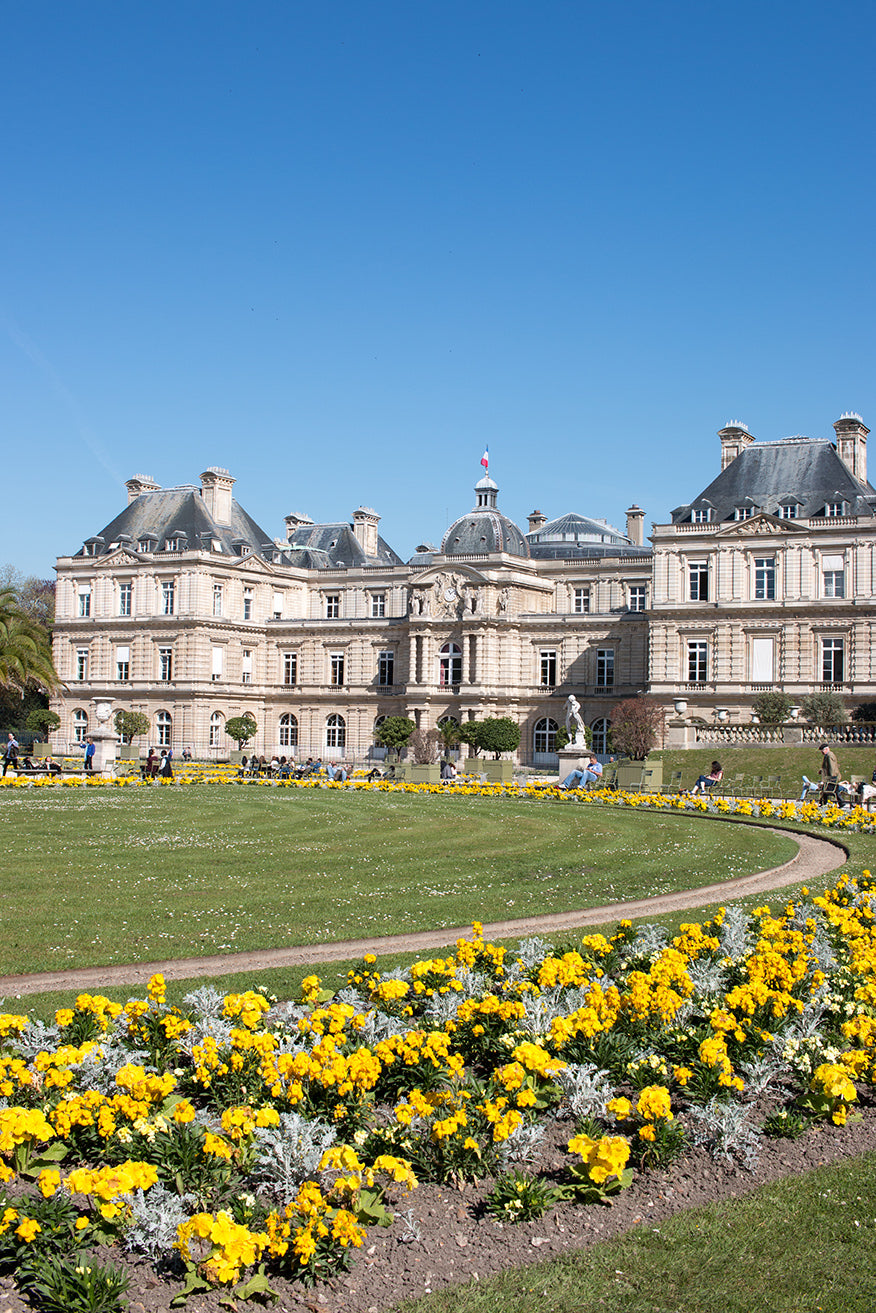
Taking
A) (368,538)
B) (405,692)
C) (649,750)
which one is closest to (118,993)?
(649,750)

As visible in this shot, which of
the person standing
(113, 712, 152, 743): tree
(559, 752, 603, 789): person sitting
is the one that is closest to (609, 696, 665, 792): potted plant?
(559, 752, 603, 789): person sitting

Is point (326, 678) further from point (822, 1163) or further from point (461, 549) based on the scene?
point (822, 1163)

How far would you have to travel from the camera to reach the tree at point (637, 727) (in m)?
52.9

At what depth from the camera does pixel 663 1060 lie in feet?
29.2

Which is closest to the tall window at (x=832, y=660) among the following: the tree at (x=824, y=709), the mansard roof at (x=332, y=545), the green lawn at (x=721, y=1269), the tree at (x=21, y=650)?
the tree at (x=824, y=709)

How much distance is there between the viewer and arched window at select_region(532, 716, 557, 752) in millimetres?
65438

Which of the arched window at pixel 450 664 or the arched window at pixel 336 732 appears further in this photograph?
the arched window at pixel 336 732

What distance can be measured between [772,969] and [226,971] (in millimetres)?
5736

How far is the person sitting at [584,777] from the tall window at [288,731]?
35.0m

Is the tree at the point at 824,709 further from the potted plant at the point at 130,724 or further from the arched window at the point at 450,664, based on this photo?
the potted plant at the point at 130,724

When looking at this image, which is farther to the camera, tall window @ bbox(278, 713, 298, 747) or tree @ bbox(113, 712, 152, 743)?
tall window @ bbox(278, 713, 298, 747)

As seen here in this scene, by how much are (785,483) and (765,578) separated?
17.0ft

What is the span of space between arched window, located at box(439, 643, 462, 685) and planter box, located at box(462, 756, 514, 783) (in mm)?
18191

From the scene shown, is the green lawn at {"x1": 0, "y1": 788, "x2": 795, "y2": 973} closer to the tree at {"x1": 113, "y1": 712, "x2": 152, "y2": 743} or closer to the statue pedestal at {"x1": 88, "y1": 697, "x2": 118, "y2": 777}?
the statue pedestal at {"x1": 88, "y1": 697, "x2": 118, "y2": 777}
